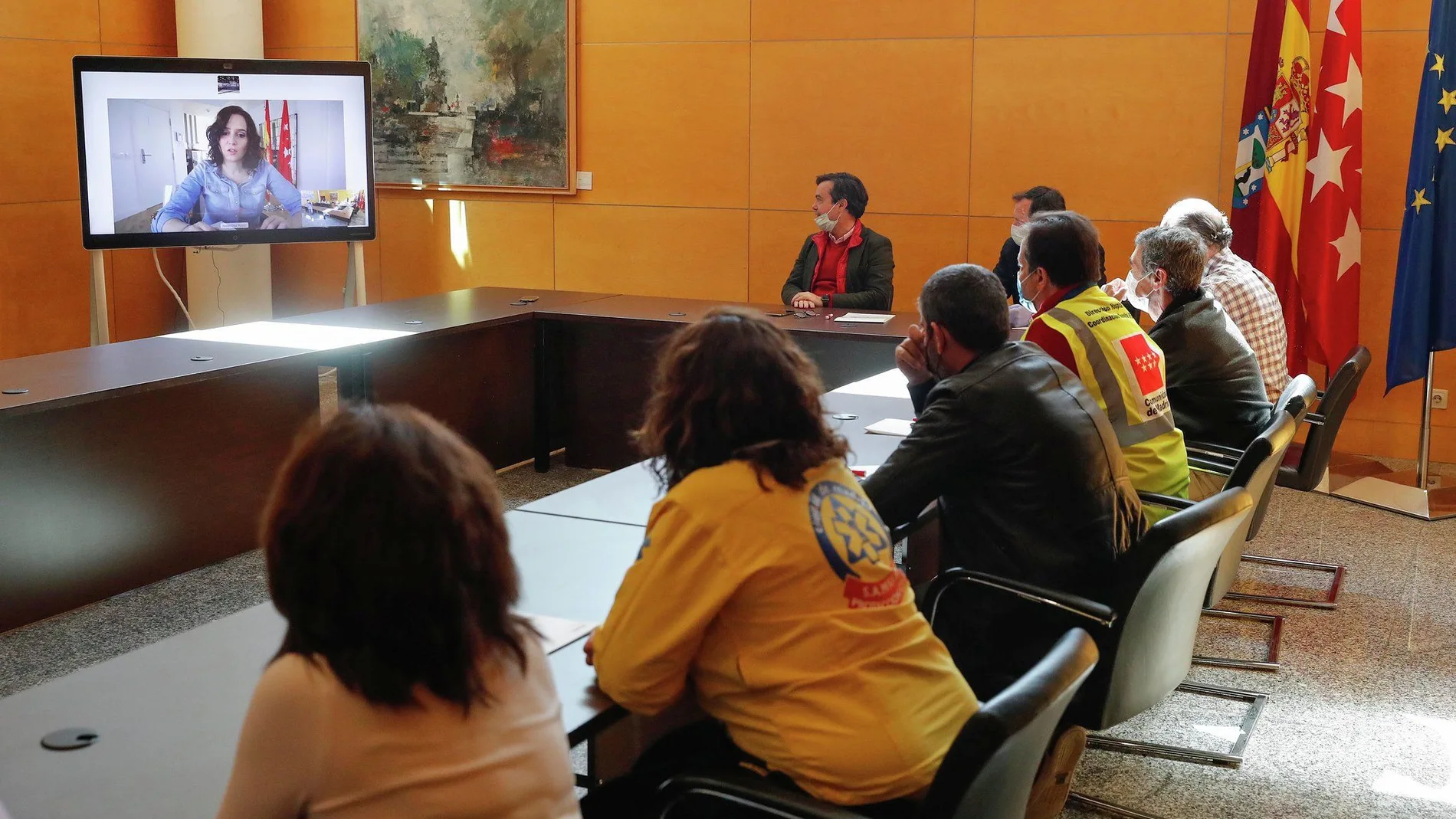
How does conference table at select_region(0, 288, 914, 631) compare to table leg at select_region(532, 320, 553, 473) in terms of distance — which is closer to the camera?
conference table at select_region(0, 288, 914, 631)

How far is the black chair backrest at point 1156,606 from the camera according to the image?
7.04ft

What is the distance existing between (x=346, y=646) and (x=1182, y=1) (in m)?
6.07

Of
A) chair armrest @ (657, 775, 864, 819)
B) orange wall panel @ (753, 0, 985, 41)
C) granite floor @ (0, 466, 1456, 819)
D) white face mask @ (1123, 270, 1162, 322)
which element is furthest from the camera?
orange wall panel @ (753, 0, 985, 41)

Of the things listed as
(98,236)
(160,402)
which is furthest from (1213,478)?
(98,236)

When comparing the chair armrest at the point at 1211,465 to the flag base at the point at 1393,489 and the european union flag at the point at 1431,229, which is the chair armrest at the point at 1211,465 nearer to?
the flag base at the point at 1393,489

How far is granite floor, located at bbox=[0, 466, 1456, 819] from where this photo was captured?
9.52 feet

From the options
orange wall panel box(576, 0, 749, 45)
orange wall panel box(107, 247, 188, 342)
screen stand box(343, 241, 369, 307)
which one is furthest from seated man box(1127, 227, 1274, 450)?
orange wall panel box(107, 247, 188, 342)

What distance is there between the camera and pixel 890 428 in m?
3.51

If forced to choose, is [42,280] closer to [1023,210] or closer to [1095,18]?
[1023,210]

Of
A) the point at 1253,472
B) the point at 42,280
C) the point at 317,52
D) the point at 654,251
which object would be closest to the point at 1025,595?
the point at 1253,472

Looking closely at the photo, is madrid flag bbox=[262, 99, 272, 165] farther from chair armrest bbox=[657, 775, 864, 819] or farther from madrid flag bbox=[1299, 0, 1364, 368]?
chair armrest bbox=[657, 775, 864, 819]

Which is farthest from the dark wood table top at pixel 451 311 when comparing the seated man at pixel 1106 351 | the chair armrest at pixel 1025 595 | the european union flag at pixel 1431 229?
the european union flag at pixel 1431 229

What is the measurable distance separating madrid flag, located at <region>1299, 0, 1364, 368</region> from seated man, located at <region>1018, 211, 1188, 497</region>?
3.05 m

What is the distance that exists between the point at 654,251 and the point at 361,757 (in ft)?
21.2
